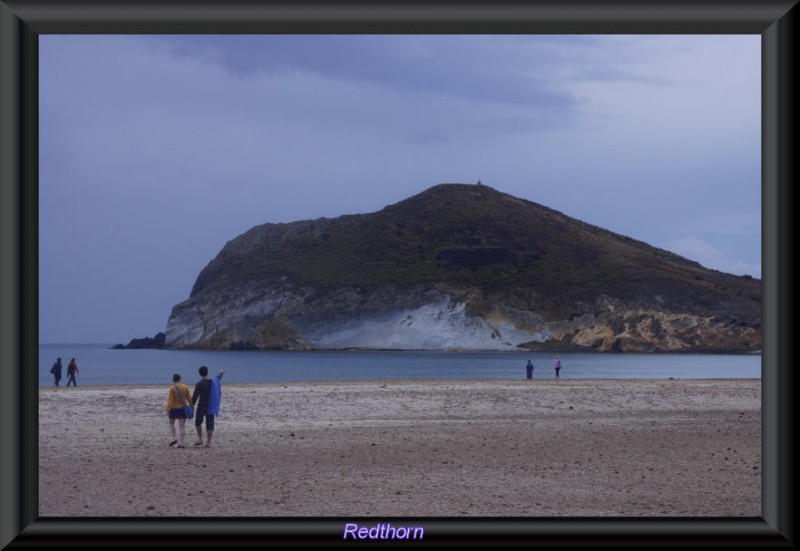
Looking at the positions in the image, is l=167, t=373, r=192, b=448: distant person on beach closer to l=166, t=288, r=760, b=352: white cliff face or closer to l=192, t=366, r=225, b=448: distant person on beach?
l=192, t=366, r=225, b=448: distant person on beach

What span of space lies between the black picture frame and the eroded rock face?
416 ft

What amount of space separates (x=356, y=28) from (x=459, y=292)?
133281mm

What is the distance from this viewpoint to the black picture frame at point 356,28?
457 centimetres

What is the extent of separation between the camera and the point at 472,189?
167125mm

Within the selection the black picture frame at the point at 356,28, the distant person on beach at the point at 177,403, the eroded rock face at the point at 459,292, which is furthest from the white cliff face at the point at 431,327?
the black picture frame at the point at 356,28

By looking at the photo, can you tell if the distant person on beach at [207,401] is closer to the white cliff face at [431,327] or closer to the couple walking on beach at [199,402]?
the couple walking on beach at [199,402]

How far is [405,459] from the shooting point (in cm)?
1305

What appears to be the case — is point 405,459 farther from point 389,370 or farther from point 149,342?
point 149,342

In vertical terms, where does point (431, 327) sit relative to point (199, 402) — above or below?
below

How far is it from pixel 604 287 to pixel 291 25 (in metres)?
134

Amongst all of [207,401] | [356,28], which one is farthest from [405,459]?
[356,28]

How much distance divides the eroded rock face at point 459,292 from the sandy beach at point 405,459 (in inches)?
4319

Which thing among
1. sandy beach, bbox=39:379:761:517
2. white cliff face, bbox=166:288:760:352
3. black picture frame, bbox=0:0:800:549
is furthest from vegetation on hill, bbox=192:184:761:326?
black picture frame, bbox=0:0:800:549
